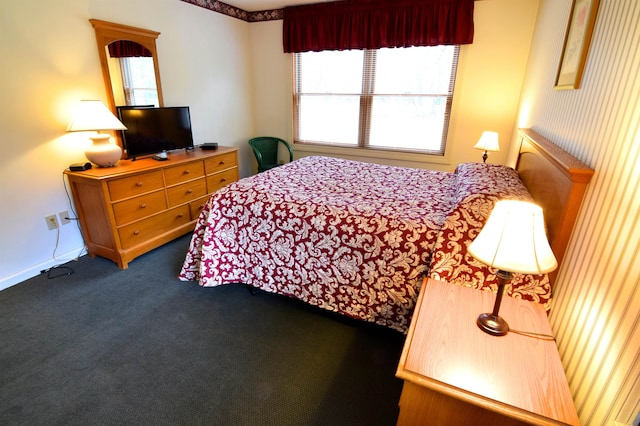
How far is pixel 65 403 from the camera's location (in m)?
1.51

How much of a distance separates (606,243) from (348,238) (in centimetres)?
115

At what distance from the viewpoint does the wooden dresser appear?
253 centimetres

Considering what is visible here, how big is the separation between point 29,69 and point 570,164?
3.42 metres

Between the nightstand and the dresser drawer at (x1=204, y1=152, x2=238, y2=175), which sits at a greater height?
the dresser drawer at (x1=204, y1=152, x2=238, y2=175)

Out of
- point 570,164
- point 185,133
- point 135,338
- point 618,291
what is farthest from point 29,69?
point 618,291

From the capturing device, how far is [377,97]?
4.02 meters

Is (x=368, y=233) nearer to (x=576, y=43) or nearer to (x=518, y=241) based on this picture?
(x=518, y=241)

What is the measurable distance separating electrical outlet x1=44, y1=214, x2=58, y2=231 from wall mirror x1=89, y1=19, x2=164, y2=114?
3.51ft

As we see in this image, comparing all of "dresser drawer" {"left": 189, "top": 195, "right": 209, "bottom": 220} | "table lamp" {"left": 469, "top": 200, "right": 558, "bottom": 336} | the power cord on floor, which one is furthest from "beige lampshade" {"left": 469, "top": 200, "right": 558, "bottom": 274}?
the power cord on floor

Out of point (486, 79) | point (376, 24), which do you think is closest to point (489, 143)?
point (486, 79)

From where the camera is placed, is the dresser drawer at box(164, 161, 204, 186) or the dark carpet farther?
the dresser drawer at box(164, 161, 204, 186)

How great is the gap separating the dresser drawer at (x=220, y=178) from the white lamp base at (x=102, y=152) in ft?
3.17

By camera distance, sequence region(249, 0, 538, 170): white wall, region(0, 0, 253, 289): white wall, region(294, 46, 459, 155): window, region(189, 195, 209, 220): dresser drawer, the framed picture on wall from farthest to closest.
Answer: region(294, 46, 459, 155): window < region(189, 195, 209, 220): dresser drawer < region(249, 0, 538, 170): white wall < region(0, 0, 253, 289): white wall < the framed picture on wall

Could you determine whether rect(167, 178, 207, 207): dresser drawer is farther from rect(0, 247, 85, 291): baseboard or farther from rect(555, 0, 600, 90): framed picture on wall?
rect(555, 0, 600, 90): framed picture on wall
